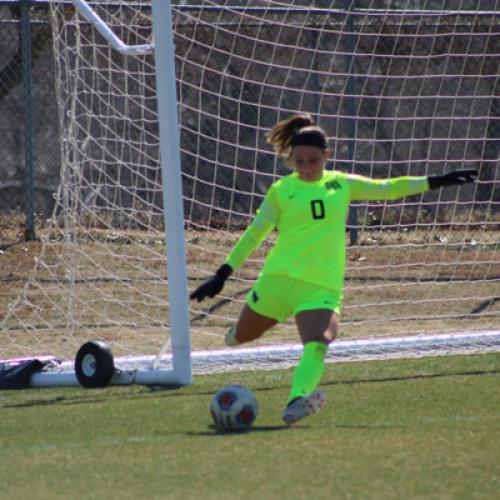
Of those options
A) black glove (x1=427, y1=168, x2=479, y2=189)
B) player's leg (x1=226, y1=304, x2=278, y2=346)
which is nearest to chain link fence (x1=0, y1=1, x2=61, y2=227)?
player's leg (x1=226, y1=304, x2=278, y2=346)

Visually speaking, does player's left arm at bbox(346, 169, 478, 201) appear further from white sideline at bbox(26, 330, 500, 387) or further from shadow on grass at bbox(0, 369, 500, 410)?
white sideline at bbox(26, 330, 500, 387)

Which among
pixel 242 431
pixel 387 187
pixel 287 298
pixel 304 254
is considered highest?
pixel 387 187

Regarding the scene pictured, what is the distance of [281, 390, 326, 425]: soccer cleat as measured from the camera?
641cm

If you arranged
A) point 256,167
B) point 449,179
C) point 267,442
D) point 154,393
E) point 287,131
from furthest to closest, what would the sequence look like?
point 256,167 → point 154,393 → point 287,131 → point 449,179 → point 267,442

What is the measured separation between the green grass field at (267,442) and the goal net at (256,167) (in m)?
1.33

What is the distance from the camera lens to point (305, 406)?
642 centimetres

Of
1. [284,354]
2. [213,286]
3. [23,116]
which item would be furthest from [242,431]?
[23,116]

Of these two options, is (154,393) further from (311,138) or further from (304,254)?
(311,138)

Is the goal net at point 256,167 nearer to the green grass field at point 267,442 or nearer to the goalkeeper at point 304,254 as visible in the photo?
the green grass field at point 267,442

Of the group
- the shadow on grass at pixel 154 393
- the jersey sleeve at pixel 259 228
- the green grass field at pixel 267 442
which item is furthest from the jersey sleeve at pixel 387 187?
the shadow on grass at pixel 154 393

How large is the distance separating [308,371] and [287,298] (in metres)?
0.47

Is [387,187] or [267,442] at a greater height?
[387,187]

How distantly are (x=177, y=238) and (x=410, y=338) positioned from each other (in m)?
2.20

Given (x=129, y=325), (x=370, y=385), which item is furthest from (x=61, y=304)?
(x=370, y=385)
